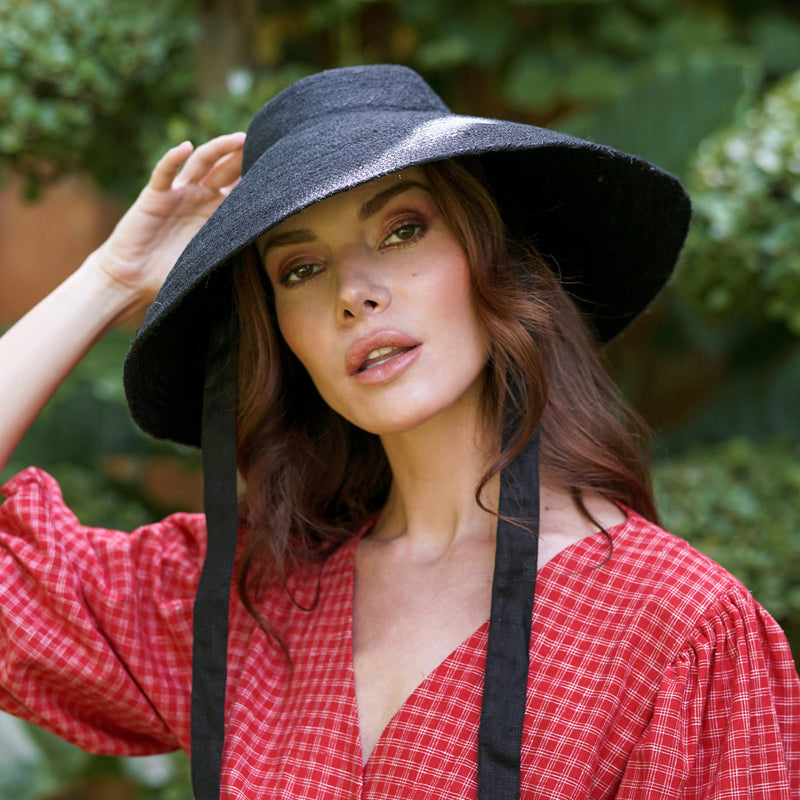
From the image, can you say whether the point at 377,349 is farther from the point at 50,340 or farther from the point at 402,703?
the point at 50,340

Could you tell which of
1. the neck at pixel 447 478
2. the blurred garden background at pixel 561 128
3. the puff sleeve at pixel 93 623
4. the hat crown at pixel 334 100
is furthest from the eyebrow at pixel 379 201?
the blurred garden background at pixel 561 128

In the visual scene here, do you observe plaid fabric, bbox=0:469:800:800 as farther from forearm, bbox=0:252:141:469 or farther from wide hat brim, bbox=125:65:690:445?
wide hat brim, bbox=125:65:690:445

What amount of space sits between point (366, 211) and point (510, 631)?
0.60 m

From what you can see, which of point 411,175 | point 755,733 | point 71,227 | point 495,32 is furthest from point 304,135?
point 71,227

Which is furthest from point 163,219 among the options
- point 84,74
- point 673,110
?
point 673,110

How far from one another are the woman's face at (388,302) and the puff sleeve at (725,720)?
47cm

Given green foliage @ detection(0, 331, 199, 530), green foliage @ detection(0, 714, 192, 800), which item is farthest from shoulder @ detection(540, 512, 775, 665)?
green foliage @ detection(0, 714, 192, 800)

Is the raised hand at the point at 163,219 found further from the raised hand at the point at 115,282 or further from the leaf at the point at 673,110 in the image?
the leaf at the point at 673,110

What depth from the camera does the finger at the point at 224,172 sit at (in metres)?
1.70

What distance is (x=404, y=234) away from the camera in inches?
55.7

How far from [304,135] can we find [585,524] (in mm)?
676

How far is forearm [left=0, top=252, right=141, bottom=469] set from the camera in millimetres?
1605

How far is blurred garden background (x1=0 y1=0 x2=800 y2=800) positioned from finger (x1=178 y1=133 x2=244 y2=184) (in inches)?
36.1

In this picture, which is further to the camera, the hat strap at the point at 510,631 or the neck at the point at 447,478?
the neck at the point at 447,478
